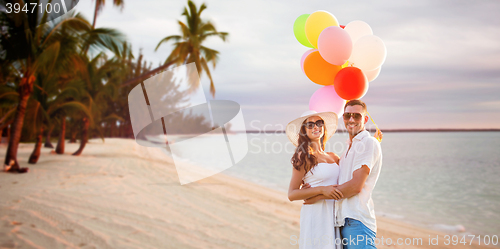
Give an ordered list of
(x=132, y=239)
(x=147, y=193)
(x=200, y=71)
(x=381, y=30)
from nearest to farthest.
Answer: (x=132, y=239), (x=147, y=193), (x=381, y=30), (x=200, y=71)

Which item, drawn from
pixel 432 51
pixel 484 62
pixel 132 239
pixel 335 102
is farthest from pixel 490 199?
pixel 132 239

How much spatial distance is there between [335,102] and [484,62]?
17.4m

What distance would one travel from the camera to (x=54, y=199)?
5301mm

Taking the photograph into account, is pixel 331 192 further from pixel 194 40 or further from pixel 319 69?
pixel 194 40

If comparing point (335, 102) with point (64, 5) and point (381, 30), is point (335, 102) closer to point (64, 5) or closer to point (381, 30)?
point (381, 30)

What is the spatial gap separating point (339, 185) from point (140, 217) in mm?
3794

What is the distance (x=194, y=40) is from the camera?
1839 cm

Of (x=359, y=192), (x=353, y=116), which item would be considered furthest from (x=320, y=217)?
(x=353, y=116)

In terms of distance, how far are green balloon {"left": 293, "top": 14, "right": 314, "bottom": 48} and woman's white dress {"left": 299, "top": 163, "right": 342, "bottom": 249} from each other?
4.98 ft

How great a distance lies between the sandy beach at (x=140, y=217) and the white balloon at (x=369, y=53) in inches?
108

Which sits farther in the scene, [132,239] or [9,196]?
[9,196]

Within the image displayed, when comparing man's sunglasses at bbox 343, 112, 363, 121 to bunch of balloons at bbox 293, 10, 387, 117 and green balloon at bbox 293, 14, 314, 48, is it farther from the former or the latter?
green balloon at bbox 293, 14, 314, 48

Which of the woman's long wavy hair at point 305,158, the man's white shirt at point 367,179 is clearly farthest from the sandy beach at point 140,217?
the man's white shirt at point 367,179

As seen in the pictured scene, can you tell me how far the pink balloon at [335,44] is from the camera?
2426mm
